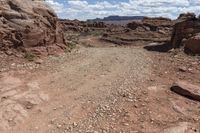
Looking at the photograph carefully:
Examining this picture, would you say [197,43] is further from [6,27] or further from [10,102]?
[10,102]

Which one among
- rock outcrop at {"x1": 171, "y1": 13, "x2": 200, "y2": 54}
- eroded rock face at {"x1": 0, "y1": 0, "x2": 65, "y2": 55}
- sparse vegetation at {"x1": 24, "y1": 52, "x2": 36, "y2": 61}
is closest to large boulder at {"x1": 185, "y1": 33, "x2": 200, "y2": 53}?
rock outcrop at {"x1": 171, "y1": 13, "x2": 200, "y2": 54}

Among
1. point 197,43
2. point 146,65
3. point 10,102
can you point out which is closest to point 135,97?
point 10,102

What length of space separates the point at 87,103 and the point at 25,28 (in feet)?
20.6

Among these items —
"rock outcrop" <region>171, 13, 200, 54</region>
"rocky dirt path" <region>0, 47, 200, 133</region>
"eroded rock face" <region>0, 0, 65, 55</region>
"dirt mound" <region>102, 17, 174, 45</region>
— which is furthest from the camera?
"dirt mound" <region>102, 17, 174, 45</region>

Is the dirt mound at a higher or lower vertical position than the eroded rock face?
lower

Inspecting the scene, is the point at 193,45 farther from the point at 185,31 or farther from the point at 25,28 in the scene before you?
the point at 25,28

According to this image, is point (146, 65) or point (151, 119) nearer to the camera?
point (151, 119)

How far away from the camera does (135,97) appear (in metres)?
11.0

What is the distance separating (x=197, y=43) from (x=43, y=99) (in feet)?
41.8

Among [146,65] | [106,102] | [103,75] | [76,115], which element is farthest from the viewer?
[146,65]

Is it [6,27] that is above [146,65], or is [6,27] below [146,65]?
above

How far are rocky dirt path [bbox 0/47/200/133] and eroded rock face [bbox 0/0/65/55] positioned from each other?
2.06 m

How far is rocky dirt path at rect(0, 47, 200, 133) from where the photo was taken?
29.8 ft

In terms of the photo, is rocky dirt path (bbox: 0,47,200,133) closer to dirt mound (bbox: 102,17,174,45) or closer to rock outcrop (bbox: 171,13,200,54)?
rock outcrop (bbox: 171,13,200,54)
